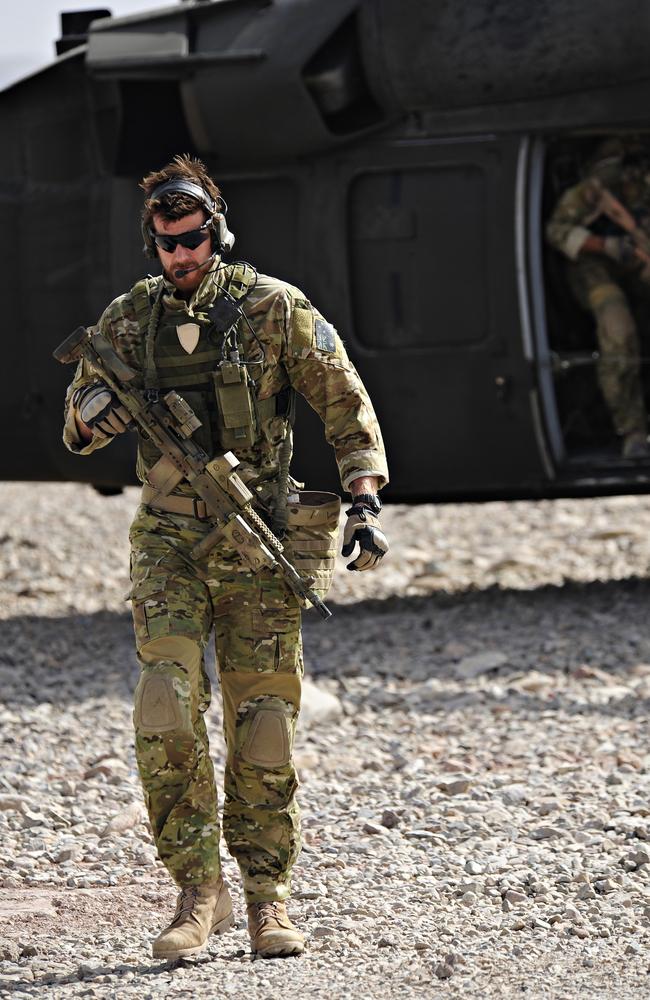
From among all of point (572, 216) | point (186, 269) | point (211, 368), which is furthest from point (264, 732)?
point (572, 216)

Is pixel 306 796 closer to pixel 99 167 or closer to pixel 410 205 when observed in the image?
pixel 410 205

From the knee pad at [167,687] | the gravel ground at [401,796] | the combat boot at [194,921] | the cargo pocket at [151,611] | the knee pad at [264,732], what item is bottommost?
the gravel ground at [401,796]

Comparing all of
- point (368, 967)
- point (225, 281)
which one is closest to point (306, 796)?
point (368, 967)

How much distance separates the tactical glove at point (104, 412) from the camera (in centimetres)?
428

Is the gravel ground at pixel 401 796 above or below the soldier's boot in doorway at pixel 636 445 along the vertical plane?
below

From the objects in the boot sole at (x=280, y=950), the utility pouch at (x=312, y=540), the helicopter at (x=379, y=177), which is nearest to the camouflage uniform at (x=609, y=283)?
the helicopter at (x=379, y=177)

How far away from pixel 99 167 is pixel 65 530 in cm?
508

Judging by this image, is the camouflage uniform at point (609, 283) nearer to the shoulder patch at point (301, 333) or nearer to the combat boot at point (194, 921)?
the shoulder patch at point (301, 333)

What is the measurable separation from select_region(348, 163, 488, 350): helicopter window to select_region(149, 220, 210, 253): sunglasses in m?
4.02

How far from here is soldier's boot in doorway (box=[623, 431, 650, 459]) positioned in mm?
8484

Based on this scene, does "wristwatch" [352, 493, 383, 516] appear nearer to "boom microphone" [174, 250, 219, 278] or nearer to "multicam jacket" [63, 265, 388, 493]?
"multicam jacket" [63, 265, 388, 493]

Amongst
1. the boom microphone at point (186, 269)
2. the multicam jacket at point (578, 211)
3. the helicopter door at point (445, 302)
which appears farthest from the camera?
the multicam jacket at point (578, 211)

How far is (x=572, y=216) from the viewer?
852cm

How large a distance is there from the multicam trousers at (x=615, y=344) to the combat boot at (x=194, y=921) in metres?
4.84
